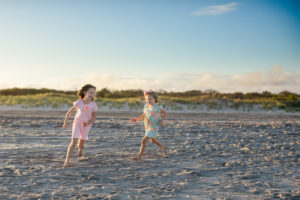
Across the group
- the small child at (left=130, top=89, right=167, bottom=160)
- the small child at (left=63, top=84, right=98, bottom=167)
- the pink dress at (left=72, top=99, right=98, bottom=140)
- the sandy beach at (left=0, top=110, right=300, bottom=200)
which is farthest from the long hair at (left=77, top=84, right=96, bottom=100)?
the sandy beach at (left=0, top=110, right=300, bottom=200)

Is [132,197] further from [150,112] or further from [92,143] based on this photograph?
[92,143]

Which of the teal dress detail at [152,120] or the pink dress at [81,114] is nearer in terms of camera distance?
the pink dress at [81,114]

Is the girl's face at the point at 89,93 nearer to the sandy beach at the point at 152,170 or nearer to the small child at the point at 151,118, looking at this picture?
the small child at the point at 151,118

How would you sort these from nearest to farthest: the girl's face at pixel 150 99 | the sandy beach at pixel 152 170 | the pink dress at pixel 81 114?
1. the sandy beach at pixel 152 170
2. the pink dress at pixel 81 114
3. the girl's face at pixel 150 99

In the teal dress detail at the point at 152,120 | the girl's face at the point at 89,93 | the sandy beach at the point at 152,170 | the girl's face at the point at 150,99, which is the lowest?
the sandy beach at the point at 152,170

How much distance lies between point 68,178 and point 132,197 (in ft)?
4.49

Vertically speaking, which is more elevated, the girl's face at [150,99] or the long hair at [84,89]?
the long hair at [84,89]

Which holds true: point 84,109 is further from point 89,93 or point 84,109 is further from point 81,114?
point 89,93

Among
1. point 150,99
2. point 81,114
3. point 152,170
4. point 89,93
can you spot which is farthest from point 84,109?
point 152,170

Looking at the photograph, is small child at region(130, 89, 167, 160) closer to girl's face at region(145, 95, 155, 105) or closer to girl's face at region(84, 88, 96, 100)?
girl's face at region(145, 95, 155, 105)

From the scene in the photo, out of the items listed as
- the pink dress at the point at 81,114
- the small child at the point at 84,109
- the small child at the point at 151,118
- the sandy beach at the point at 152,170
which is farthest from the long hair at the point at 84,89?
the sandy beach at the point at 152,170

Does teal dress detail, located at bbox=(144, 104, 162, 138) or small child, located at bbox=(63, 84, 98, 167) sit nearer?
small child, located at bbox=(63, 84, 98, 167)

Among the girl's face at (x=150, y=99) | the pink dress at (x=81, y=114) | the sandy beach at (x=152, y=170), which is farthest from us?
the girl's face at (x=150, y=99)

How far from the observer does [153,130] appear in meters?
7.14
